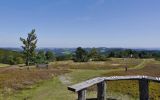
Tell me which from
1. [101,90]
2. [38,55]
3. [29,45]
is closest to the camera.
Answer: [101,90]

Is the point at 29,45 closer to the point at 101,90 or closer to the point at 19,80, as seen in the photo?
the point at 19,80

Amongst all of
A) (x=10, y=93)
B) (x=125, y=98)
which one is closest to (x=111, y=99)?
(x=125, y=98)

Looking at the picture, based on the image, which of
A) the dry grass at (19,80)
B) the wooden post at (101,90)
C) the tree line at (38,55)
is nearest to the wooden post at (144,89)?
the wooden post at (101,90)

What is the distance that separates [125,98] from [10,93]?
31.2ft

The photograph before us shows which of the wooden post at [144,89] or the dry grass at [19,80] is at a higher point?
the wooden post at [144,89]

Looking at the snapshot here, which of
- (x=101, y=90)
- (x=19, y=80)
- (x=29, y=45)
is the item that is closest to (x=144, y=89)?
(x=101, y=90)

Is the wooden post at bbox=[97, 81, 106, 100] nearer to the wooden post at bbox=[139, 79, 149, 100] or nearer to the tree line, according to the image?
the wooden post at bbox=[139, 79, 149, 100]

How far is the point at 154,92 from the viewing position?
21469mm

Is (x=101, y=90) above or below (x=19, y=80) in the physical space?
above

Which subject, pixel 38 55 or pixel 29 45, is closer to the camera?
pixel 29 45

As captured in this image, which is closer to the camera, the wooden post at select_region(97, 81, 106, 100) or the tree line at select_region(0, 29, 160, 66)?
the wooden post at select_region(97, 81, 106, 100)

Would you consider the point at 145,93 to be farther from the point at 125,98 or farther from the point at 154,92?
the point at 154,92

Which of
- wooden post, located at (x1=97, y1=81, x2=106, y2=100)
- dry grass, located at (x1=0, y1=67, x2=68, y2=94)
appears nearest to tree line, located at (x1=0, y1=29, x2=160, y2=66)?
dry grass, located at (x1=0, y1=67, x2=68, y2=94)

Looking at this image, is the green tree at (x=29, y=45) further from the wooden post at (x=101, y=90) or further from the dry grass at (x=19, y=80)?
the wooden post at (x=101, y=90)
